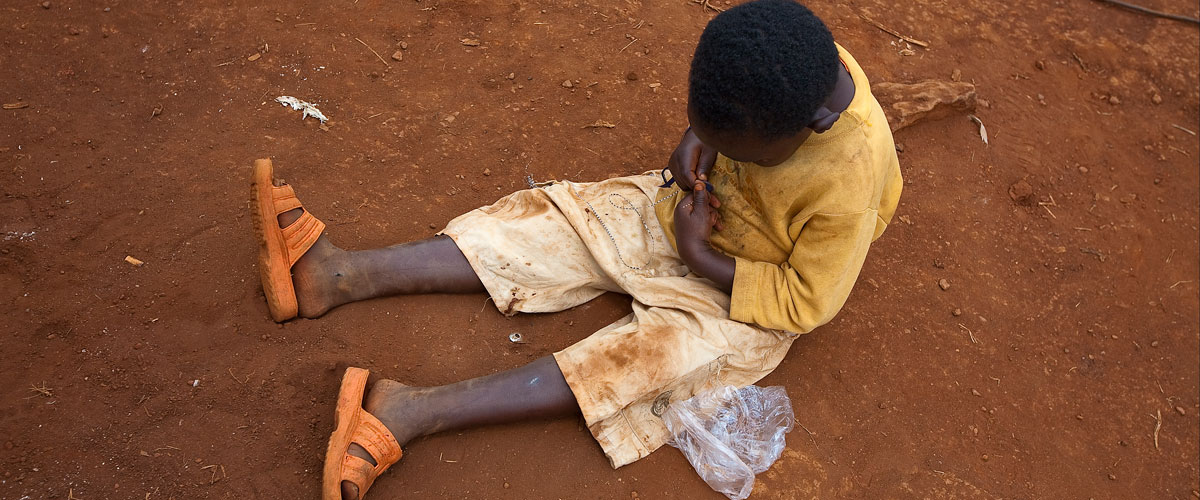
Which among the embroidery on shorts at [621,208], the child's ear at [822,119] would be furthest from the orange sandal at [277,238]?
the child's ear at [822,119]

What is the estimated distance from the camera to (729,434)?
2.10 m

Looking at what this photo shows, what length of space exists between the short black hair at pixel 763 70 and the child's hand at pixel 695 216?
42 centimetres

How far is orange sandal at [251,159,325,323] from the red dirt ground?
0.37 feet

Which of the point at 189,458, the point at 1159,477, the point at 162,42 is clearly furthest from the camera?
the point at 162,42

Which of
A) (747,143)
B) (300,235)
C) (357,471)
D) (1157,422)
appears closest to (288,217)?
(300,235)

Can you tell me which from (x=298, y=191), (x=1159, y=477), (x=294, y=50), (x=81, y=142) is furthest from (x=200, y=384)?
(x=1159, y=477)

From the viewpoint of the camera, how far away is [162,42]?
9.07 ft

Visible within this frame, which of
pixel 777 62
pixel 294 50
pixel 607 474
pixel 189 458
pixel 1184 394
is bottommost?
pixel 1184 394

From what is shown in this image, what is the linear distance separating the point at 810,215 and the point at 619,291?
0.72 meters

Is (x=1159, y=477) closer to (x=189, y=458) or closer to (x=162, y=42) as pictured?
(x=189, y=458)

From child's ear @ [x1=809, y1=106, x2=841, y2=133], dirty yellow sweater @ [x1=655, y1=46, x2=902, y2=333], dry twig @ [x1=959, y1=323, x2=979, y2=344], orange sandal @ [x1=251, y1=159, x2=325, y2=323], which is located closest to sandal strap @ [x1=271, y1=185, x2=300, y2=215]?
orange sandal @ [x1=251, y1=159, x2=325, y2=323]

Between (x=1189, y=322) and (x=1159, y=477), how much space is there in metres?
0.81

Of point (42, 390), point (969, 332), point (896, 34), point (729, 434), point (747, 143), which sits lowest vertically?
point (969, 332)

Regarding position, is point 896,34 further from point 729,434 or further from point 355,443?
point 355,443
